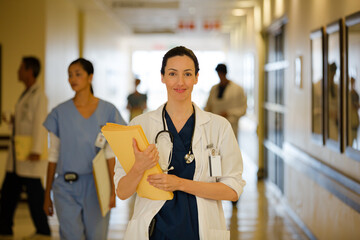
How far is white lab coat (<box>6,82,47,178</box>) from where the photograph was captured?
16.6ft

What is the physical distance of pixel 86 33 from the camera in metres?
10.9

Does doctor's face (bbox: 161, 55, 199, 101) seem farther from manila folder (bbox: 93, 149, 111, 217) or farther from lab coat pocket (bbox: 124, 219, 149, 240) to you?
manila folder (bbox: 93, 149, 111, 217)

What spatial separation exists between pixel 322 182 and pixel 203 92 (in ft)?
68.2

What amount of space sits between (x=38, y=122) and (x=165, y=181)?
339 cm

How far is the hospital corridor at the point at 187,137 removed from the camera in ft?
7.04

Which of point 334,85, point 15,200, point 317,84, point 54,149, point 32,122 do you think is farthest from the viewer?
point 15,200

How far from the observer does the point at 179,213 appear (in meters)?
2.14

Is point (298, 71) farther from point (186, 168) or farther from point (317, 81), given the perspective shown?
point (186, 168)

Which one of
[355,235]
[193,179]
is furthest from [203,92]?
[193,179]

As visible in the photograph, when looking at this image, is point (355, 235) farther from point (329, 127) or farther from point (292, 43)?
point (292, 43)

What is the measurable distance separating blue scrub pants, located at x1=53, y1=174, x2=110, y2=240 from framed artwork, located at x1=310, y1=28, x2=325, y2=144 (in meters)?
2.34

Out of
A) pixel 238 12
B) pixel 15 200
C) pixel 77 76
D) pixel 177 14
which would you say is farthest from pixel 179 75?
pixel 177 14

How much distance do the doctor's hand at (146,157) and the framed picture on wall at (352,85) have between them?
221cm

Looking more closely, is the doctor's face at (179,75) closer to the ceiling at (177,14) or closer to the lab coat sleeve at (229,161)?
the lab coat sleeve at (229,161)
